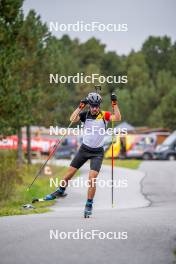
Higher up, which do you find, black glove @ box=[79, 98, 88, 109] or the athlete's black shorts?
black glove @ box=[79, 98, 88, 109]

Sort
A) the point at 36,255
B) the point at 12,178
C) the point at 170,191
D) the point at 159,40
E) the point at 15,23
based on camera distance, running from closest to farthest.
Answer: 1. the point at 36,255
2. the point at 12,178
3. the point at 170,191
4. the point at 15,23
5. the point at 159,40

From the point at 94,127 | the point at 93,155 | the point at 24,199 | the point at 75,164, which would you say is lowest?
the point at 24,199

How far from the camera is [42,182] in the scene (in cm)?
2697

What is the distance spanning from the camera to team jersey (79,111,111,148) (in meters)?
12.5

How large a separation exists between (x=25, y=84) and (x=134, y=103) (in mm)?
57934

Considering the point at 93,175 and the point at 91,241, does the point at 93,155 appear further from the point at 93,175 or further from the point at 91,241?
the point at 91,241

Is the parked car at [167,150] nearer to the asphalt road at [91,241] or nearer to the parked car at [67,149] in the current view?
the parked car at [67,149]

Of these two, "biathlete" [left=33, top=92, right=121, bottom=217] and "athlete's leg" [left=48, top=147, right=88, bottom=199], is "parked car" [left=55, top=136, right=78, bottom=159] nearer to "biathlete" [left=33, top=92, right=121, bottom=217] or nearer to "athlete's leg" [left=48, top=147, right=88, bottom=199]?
"athlete's leg" [left=48, top=147, right=88, bottom=199]

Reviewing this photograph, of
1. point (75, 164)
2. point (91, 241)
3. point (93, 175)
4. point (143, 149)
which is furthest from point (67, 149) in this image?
point (91, 241)

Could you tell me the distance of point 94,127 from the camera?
41.2 ft

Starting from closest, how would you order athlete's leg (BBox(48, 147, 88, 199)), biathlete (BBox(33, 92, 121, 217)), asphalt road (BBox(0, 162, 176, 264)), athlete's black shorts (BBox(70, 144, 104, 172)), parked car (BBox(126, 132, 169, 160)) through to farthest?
asphalt road (BBox(0, 162, 176, 264))
biathlete (BBox(33, 92, 121, 217))
athlete's black shorts (BBox(70, 144, 104, 172))
athlete's leg (BBox(48, 147, 88, 199))
parked car (BBox(126, 132, 169, 160))

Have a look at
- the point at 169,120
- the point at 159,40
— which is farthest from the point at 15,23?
the point at 159,40

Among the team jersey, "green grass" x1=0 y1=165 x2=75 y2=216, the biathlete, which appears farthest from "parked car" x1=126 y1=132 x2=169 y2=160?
the team jersey

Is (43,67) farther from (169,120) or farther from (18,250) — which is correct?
(169,120)
